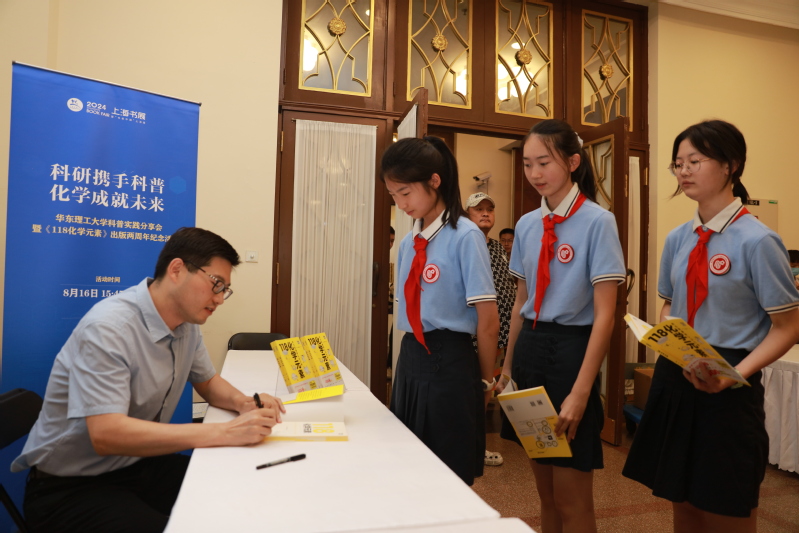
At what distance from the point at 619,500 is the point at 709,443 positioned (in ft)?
5.22

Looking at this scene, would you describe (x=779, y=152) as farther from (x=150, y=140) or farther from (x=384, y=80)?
(x=150, y=140)

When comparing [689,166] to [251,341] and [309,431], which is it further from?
[251,341]

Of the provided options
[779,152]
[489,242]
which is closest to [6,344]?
[489,242]

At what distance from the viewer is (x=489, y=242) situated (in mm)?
3975

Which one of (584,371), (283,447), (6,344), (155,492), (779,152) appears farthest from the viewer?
(779,152)

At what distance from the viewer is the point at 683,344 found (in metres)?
1.34

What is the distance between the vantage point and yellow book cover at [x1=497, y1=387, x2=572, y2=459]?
146 cm

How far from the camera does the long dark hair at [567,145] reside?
5.19 ft

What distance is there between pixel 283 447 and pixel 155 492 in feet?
1.94

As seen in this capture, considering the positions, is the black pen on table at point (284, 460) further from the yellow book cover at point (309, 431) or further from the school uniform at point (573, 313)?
the school uniform at point (573, 313)

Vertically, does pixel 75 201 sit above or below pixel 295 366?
above

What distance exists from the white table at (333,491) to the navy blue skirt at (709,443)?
76 cm

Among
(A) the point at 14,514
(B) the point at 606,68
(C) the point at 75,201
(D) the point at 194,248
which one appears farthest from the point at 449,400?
(B) the point at 606,68

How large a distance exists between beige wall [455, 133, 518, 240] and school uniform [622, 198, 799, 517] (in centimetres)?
524
